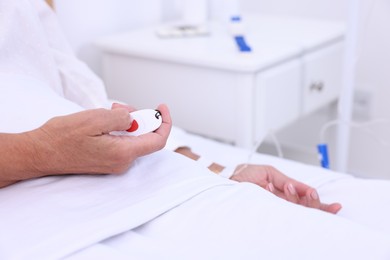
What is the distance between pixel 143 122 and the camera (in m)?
0.67

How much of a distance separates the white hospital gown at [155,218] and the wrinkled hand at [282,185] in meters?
0.18

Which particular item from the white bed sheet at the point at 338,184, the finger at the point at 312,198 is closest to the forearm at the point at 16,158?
the white bed sheet at the point at 338,184

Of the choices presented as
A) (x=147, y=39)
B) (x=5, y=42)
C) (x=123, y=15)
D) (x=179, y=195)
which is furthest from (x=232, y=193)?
(x=123, y=15)

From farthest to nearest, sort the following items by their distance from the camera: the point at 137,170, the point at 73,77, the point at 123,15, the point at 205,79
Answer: the point at 123,15
the point at 205,79
the point at 73,77
the point at 137,170

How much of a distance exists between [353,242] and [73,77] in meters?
0.64

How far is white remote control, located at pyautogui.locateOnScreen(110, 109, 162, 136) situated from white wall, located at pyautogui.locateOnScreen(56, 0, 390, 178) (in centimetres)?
83

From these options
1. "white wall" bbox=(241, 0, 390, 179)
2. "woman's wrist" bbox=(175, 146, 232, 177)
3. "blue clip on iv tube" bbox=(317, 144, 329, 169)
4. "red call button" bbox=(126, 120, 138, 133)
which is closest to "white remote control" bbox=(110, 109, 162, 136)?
"red call button" bbox=(126, 120, 138, 133)

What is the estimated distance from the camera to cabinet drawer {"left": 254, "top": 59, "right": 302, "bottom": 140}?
1195mm

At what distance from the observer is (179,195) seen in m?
0.61

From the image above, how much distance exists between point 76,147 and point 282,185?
365 mm

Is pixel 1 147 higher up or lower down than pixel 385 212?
higher up

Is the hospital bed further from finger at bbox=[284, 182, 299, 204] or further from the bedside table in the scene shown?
the bedside table

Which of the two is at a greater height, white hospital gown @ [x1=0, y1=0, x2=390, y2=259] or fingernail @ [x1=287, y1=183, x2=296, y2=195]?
white hospital gown @ [x1=0, y1=0, x2=390, y2=259]

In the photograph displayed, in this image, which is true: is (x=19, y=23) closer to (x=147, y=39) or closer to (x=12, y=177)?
(x=12, y=177)
